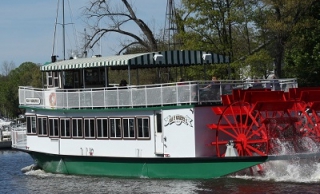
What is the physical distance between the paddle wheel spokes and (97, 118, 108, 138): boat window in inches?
154

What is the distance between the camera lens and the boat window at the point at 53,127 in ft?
90.1

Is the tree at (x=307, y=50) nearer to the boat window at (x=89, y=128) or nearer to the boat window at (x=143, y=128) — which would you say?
the boat window at (x=89, y=128)

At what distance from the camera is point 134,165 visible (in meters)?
24.8

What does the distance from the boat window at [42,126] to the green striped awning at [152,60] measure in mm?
1832

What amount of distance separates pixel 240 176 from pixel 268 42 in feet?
54.0

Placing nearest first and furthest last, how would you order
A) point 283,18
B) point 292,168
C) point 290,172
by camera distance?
point 290,172
point 292,168
point 283,18

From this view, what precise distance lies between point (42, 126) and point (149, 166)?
5391 mm

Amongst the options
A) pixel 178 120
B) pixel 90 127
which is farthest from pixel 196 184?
pixel 90 127

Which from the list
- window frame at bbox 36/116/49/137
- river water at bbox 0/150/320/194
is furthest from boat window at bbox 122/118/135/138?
window frame at bbox 36/116/49/137

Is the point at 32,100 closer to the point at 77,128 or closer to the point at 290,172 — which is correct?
the point at 77,128

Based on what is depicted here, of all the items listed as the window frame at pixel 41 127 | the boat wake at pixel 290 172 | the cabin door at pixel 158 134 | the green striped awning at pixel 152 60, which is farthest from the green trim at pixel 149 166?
the green striped awning at pixel 152 60

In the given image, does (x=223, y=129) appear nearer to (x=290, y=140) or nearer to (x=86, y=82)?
(x=290, y=140)

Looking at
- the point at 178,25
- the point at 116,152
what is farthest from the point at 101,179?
the point at 178,25

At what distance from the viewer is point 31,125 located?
2875 cm
